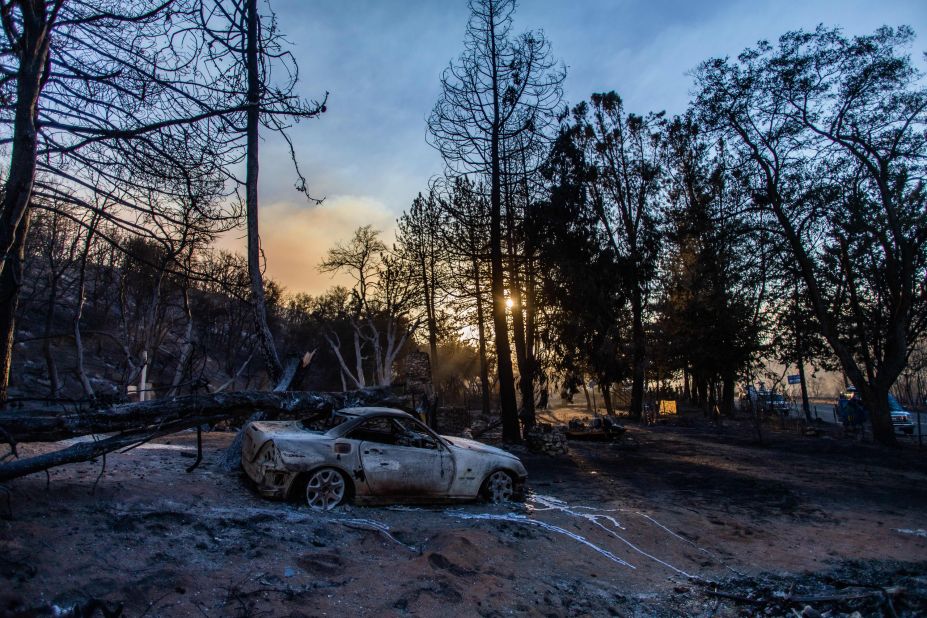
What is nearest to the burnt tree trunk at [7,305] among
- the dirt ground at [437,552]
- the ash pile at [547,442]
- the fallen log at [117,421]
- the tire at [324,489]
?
the dirt ground at [437,552]

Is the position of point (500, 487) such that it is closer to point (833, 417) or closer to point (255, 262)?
point (255, 262)

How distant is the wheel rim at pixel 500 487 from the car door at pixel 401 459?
2.79 ft

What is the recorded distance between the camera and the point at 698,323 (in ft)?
96.2

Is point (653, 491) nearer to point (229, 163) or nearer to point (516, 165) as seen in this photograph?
point (229, 163)

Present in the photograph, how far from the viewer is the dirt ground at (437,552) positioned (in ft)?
15.7

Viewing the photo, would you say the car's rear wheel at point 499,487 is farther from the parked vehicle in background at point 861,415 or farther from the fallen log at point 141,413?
the parked vehicle in background at point 861,415

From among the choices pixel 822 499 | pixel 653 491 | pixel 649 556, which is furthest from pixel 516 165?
pixel 649 556

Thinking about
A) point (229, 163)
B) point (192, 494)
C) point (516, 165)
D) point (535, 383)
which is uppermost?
point (516, 165)

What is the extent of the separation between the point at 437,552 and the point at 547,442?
10.2 m

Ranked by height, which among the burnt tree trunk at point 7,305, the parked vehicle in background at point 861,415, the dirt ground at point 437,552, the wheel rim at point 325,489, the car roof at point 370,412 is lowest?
the dirt ground at point 437,552

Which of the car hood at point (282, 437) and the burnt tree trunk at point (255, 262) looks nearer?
the car hood at point (282, 437)

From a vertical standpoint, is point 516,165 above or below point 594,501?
above

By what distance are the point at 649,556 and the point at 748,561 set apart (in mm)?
1295

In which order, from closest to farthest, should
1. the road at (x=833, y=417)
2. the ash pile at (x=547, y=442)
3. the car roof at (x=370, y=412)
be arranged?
the car roof at (x=370, y=412)
the ash pile at (x=547, y=442)
the road at (x=833, y=417)
